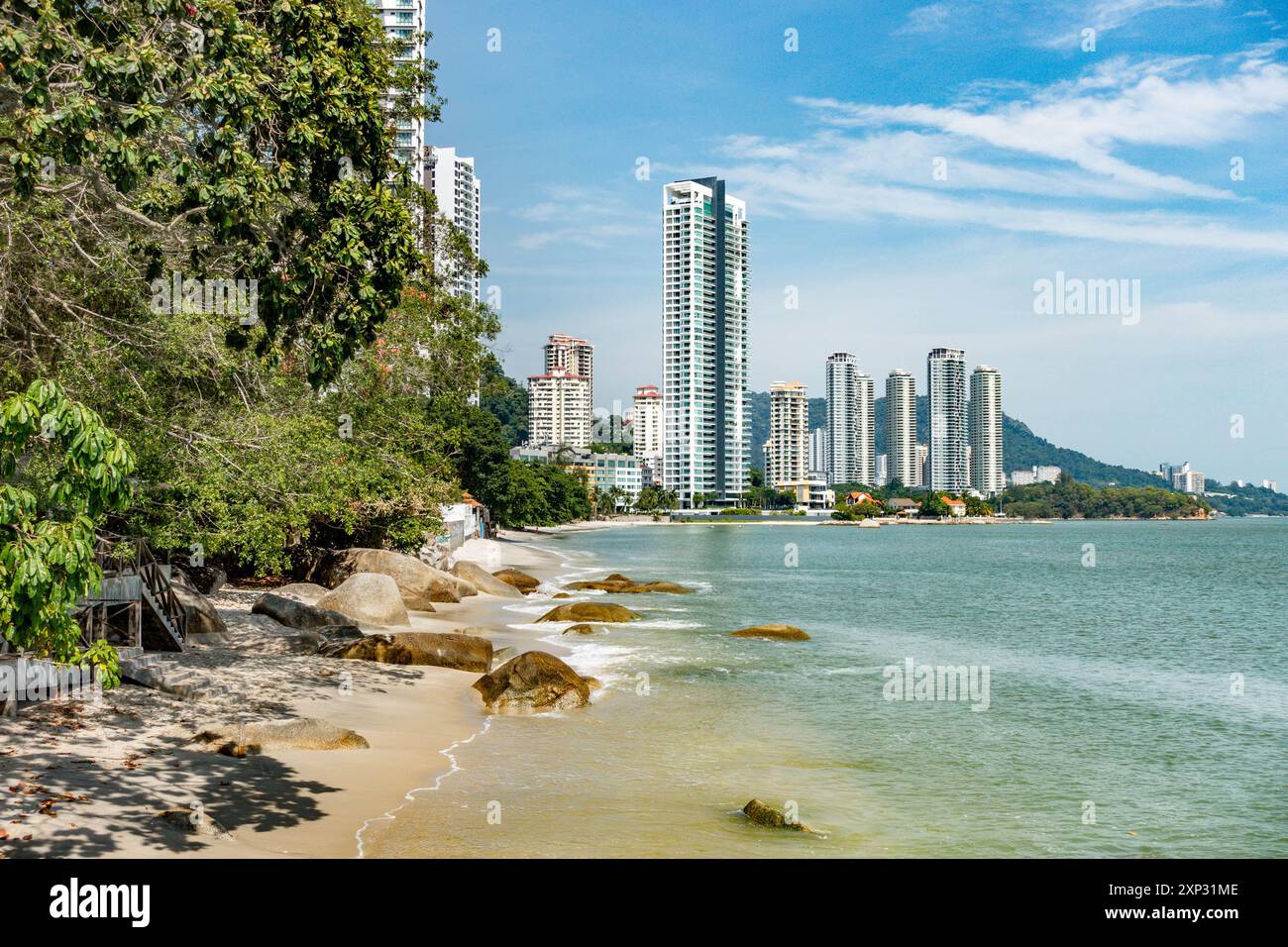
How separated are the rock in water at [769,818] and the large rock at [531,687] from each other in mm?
6819

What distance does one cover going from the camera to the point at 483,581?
4294 centimetres

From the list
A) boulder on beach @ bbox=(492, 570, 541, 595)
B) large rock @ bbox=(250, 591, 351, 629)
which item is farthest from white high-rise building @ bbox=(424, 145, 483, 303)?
large rock @ bbox=(250, 591, 351, 629)

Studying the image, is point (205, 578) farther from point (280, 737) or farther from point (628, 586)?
point (628, 586)

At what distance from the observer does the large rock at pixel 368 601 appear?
2602 centimetres

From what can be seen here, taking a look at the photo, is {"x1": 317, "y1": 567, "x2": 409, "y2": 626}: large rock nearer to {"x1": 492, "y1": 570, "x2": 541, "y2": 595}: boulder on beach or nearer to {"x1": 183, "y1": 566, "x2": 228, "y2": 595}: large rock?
{"x1": 183, "y1": 566, "x2": 228, "y2": 595}: large rock

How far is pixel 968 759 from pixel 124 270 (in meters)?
15.7

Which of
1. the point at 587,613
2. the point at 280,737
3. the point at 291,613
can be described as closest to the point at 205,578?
the point at 291,613

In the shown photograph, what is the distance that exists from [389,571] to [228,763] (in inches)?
822

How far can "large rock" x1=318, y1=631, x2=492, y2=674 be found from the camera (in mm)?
21109

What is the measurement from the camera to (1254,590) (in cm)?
5822

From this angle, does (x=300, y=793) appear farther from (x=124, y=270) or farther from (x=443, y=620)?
(x=443, y=620)
